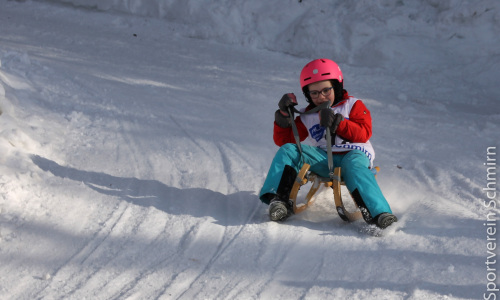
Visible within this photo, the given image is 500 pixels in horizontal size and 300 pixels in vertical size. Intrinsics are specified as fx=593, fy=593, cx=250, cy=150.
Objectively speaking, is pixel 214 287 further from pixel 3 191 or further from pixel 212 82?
pixel 212 82

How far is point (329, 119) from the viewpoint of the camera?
3.94 metres

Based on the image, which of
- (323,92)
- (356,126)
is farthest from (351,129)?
(323,92)

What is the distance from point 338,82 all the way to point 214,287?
177 centimetres

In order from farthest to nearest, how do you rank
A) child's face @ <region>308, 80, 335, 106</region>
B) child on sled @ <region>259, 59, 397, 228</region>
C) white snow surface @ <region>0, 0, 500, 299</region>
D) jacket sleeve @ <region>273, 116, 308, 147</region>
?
jacket sleeve @ <region>273, 116, 308, 147</region>, child's face @ <region>308, 80, 335, 106</region>, child on sled @ <region>259, 59, 397, 228</region>, white snow surface @ <region>0, 0, 500, 299</region>

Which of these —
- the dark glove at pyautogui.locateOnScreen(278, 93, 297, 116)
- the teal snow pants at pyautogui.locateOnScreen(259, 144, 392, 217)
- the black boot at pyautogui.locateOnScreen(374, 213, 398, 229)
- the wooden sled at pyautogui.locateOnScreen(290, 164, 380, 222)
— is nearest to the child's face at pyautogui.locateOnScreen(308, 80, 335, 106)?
the dark glove at pyautogui.locateOnScreen(278, 93, 297, 116)

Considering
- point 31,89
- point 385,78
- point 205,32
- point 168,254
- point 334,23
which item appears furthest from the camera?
point 205,32

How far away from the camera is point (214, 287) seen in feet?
10.8

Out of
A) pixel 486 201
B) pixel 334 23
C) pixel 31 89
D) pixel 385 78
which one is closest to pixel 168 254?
pixel 486 201

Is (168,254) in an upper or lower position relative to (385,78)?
lower

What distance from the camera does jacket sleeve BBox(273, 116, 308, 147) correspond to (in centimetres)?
437

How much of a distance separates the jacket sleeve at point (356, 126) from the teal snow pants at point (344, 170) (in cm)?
10

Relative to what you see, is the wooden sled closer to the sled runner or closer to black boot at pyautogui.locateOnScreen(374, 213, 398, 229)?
the sled runner

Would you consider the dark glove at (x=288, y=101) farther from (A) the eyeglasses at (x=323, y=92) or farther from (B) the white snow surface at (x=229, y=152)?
(B) the white snow surface at (x=229, y=152)

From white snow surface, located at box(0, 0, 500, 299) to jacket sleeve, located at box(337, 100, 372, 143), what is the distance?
554 mm
